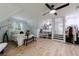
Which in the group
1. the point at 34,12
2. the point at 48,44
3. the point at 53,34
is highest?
the point at 34,12

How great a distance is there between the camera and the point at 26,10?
1.74m

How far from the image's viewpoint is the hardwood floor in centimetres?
170

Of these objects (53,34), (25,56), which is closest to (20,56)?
(25,56)

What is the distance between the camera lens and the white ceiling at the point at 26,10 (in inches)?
66.7

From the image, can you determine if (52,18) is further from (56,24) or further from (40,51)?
(40,51)

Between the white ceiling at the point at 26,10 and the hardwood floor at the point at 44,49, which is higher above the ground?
the white ceiling at the point at 26,10

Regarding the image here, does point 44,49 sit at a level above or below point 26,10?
below

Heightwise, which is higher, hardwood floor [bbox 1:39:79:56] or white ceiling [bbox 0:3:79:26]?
white ceiling [bbox 0:3:79:26]

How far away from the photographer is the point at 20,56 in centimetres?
172

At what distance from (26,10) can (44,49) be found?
0.82m

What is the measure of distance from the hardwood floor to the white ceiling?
1.74ft

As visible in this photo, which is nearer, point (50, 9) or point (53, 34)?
point (50, 9)

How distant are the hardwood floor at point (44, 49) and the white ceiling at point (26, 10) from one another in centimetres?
53

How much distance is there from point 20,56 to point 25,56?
0.10 m
